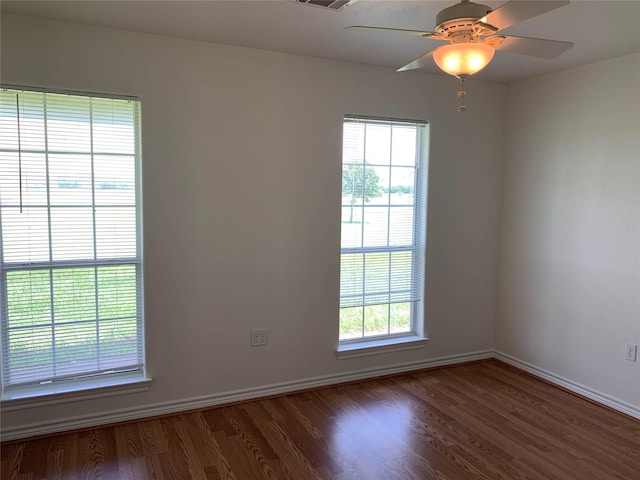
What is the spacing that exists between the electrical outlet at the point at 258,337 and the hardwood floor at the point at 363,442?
0.40 meters

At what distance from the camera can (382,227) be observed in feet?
12.1

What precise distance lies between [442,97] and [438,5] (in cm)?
153

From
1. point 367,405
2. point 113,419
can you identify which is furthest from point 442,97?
point 113,419

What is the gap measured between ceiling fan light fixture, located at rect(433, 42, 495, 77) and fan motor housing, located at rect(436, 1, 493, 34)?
67mm

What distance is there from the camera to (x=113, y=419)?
2930mm

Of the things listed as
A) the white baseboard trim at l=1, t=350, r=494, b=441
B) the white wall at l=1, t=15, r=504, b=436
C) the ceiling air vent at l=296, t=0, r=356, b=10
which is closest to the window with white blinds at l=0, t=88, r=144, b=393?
the white wall at l=1, t=15, r=504, b=436

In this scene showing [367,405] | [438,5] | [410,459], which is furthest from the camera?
[367,405]

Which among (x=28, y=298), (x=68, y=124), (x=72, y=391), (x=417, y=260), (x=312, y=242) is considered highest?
(x=68, y=124)

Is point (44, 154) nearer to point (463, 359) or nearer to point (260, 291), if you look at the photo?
point (260, 291)

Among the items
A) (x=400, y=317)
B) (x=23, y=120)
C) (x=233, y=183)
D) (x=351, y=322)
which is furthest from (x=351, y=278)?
(x=23, y=120)

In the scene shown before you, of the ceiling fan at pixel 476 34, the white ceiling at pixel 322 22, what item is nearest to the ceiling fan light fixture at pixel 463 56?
the ceiling fan at pixel 476 34

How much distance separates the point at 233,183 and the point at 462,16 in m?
1.83

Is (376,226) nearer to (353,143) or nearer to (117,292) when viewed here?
(353,143)

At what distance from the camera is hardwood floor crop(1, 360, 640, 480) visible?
248 cm
